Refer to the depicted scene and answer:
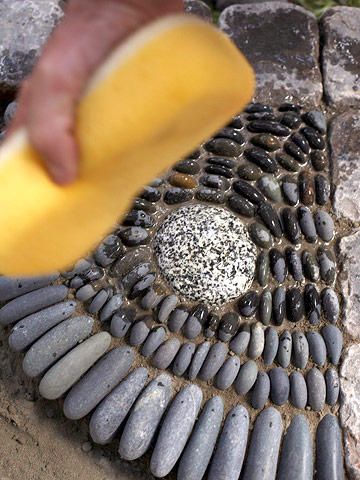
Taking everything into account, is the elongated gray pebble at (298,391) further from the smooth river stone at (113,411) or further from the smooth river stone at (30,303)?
the smooth river stone at (30,303)

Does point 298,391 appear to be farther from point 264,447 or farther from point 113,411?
point 113,411

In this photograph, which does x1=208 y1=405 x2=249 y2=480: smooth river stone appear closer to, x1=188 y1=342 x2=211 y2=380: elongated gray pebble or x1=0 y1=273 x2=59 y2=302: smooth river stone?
x1=188 y1=342 x2=211 y2=380: elongated gray pebble

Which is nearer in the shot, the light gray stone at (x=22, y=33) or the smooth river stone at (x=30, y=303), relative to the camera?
the smooth river stone at (x=30, y=303)

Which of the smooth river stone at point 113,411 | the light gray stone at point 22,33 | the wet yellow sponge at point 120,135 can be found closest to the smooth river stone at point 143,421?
the smooth river stone at point 113,411

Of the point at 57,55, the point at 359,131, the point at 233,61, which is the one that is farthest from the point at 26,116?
the point at 359,131

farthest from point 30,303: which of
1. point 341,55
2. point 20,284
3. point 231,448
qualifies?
point 341,55

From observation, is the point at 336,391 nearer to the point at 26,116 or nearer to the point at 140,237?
the point at 140,237
